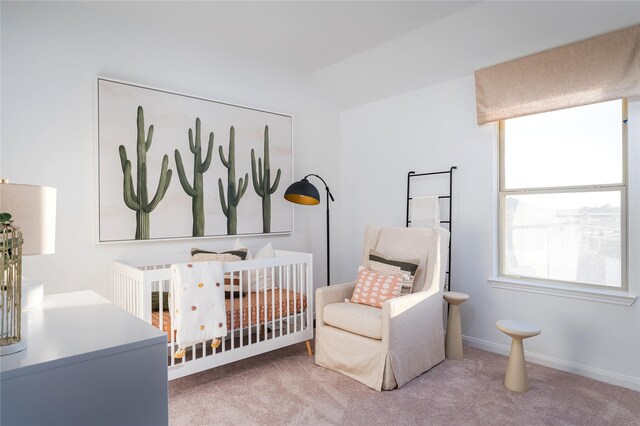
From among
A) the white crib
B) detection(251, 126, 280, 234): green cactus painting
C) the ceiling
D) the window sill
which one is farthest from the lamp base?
the window sill

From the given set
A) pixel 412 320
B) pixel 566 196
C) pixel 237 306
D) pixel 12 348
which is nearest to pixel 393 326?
pixel 412 320

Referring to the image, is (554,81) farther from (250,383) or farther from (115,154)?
(115,154)

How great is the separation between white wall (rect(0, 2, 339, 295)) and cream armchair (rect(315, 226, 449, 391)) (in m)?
1.30

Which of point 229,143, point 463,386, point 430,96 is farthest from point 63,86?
point 463,386

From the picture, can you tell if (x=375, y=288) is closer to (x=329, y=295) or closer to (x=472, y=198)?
(x=329, y=295)

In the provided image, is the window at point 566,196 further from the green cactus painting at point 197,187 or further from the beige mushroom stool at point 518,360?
the green cactus painting at point 197,187

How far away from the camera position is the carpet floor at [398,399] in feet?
7.11

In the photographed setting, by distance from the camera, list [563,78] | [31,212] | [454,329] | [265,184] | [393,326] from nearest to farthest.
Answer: [31,212] → [393,326] → [563,78] → [454,329] → [265,184]

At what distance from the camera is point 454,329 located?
121 inches

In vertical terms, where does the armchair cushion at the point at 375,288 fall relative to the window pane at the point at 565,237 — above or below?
below

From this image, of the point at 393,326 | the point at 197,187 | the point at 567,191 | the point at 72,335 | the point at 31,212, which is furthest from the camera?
the point at 197,187

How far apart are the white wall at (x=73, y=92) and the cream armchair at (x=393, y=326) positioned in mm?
1297

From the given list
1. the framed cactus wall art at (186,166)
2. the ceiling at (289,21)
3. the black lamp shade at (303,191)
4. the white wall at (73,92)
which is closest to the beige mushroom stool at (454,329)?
the black lamp shade at (303,191)

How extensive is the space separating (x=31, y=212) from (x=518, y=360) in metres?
2.76
